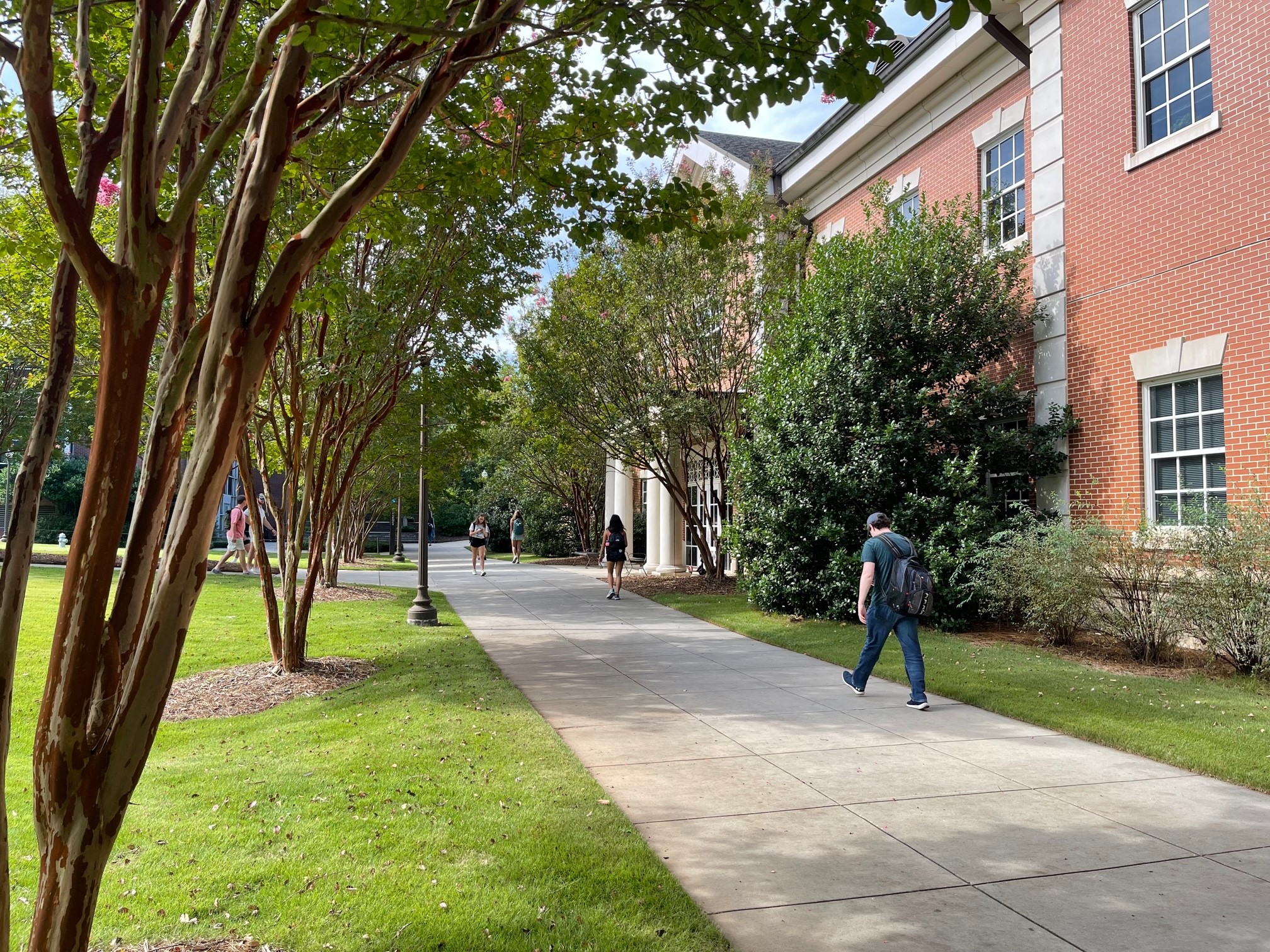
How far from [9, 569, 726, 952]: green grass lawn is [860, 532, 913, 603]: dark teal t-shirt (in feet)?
10.6

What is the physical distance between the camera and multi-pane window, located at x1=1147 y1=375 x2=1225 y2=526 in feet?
33.2

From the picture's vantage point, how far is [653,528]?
A: 25141mm

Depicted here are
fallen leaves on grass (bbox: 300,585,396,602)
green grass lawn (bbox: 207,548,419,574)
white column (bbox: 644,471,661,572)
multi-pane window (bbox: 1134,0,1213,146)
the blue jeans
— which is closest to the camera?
the blue jeans

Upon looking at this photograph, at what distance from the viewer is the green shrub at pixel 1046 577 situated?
988 centimetres

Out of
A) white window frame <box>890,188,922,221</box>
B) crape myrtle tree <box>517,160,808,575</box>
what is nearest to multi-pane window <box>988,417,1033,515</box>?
white window frame <box>890,188,922,221</box>

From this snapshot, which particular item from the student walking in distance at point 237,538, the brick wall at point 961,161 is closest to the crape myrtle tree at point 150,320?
the brick wall at point 961,161

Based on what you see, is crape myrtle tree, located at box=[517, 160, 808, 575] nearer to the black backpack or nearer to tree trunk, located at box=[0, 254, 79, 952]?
the black backpack

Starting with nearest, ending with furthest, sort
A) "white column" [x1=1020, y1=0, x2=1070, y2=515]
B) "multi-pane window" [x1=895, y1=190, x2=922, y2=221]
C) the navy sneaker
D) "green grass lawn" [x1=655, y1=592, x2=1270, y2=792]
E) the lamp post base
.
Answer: "green grass lawn" [x1=655, y1=592, x2=1270, y2=792] < the navy sneaker < "white column" [x1=1020, y1=0, x2=1070, y2=515] < the lamp post base < "multi-pane window" [x1=895, y1=190, x2=922, y2=221]

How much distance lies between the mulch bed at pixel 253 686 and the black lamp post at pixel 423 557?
324 centimetres

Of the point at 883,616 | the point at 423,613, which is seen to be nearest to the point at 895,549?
the point at 883,616

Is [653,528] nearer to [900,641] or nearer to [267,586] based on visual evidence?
[267,586]

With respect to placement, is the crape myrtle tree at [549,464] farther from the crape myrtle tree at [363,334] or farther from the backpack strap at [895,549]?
the backpack strap at [895,549]

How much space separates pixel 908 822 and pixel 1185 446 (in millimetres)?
7903

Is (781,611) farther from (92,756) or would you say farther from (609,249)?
(92,756)
